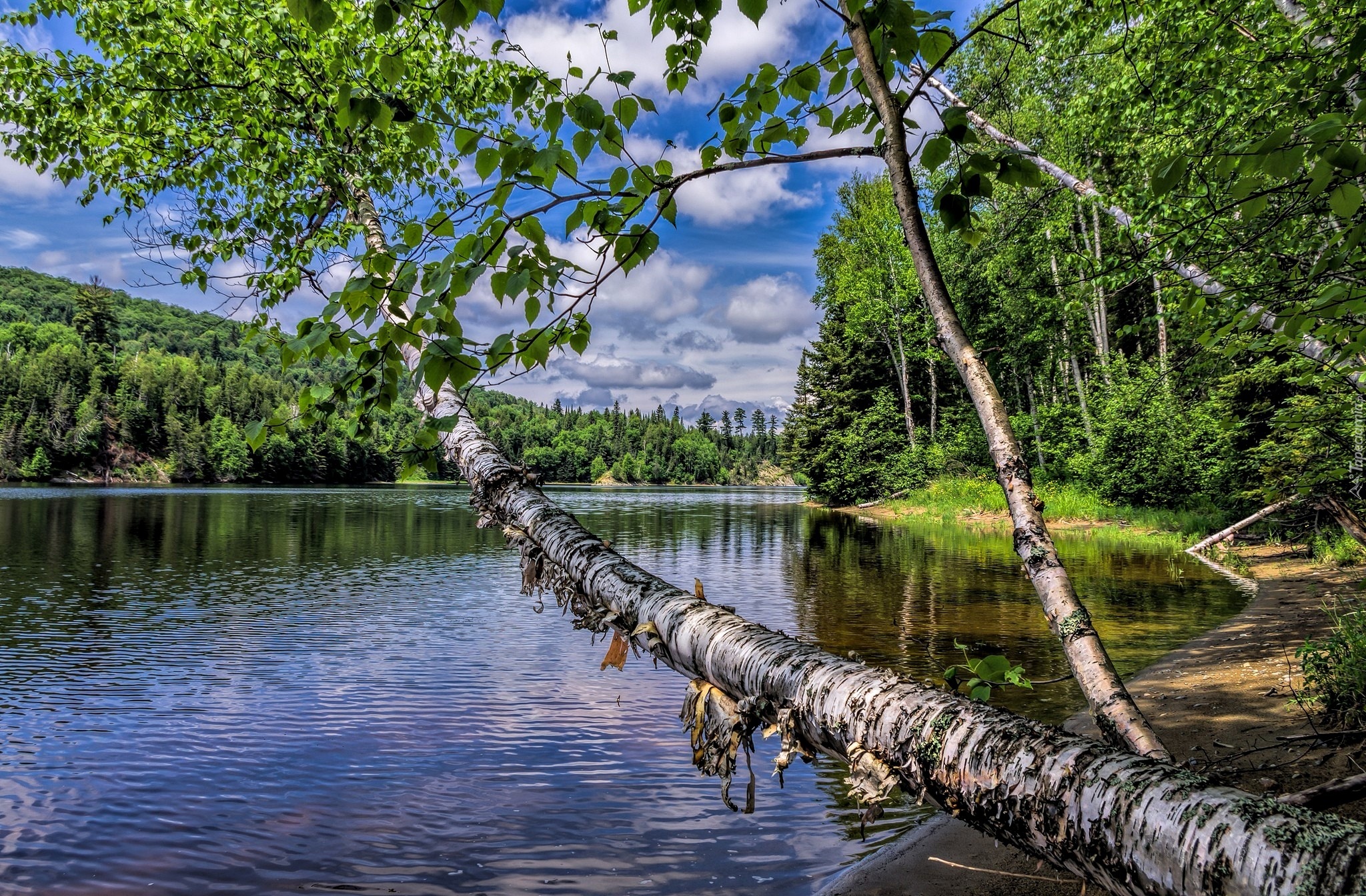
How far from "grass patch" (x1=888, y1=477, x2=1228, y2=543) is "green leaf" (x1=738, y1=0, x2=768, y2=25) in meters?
18.7

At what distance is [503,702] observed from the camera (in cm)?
887

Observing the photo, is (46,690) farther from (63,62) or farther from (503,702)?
(63,62)

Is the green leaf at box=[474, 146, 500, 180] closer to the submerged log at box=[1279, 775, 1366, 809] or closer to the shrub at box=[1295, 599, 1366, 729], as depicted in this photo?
the submerged log at box=[1279, 775, 1366, 809]

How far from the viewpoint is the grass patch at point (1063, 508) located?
893 inches

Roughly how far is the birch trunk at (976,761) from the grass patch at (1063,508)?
60.2 ft

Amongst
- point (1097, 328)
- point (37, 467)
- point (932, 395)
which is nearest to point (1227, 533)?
point (1097, 328)

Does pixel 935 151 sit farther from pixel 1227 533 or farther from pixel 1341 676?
pixel 1227 533

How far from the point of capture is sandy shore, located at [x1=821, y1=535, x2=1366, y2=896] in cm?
420

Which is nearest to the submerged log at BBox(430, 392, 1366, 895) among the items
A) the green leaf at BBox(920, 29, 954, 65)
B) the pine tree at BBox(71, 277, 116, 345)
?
the green leaf at BBox(920, 29, 954, 65)

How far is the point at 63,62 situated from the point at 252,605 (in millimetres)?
12142

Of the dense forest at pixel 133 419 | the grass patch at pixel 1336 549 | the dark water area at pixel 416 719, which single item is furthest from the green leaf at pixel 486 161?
the dense forest at pixel 133 419

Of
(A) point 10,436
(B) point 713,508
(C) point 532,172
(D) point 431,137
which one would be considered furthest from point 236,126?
(A) point 10,436

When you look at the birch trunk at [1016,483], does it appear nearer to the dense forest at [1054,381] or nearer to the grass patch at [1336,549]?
the dense forest at [1054,381]

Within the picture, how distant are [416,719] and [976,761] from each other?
8.17 metres
